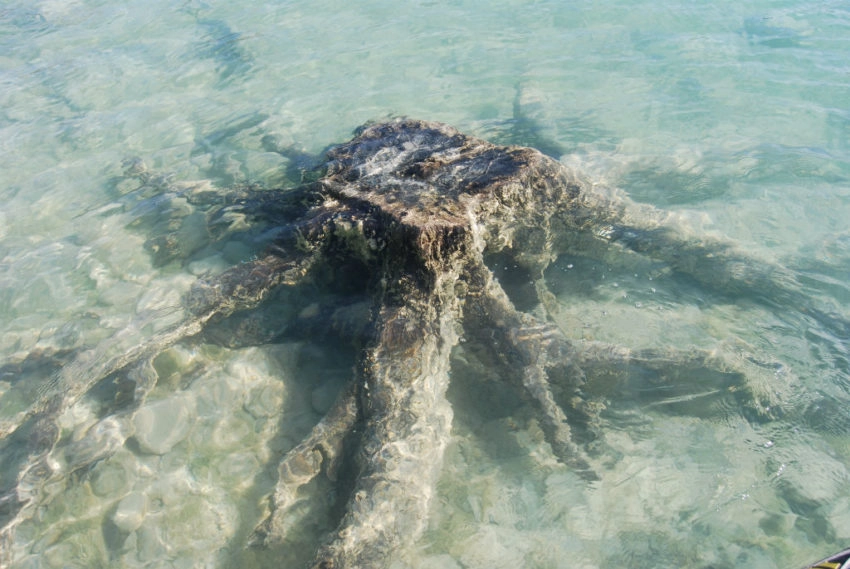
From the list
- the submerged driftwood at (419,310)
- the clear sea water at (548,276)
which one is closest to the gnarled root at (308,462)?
the submerged driftwood at (419,310)

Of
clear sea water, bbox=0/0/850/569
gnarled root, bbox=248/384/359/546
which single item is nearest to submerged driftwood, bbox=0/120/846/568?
gnarled root, bbox=248/384/359/546

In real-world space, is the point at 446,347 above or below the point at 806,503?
above

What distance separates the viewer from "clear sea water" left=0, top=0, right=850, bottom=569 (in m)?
3.89

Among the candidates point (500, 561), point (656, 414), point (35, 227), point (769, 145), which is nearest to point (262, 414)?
point (500, 561)

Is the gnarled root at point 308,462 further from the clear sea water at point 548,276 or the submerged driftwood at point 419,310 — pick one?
the clear sea water at point 548,276

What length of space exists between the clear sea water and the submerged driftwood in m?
0.23

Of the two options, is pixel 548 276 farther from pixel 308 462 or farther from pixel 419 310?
pixel 308 462

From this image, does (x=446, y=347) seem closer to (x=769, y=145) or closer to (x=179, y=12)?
(x=769, y=145)

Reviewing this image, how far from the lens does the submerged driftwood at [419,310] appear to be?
3938 mm

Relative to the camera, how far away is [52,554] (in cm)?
382

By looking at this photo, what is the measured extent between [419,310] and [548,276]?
1.86 metres

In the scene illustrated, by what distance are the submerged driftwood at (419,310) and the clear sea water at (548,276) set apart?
0.23 metres

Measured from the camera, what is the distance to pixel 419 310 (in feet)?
14.3

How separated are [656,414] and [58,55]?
14.2m
